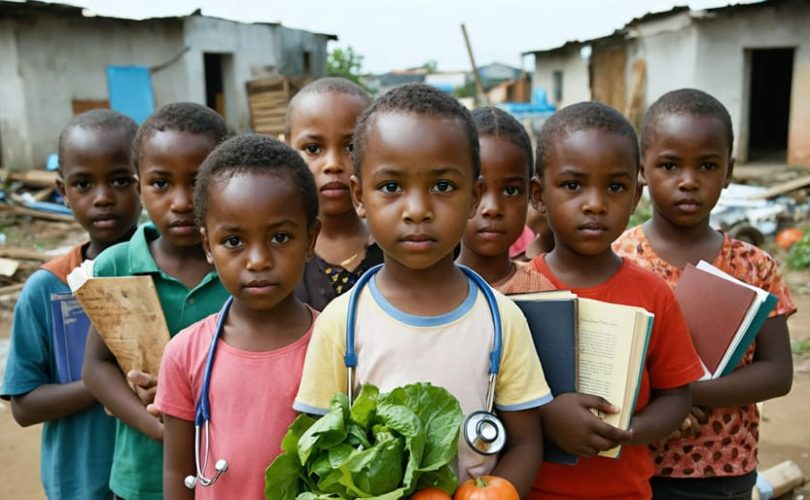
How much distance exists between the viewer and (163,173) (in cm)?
214

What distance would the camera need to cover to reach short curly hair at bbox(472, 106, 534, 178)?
7.28 feet

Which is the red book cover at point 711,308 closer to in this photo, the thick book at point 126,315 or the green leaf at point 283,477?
the green leaf at point 283,477

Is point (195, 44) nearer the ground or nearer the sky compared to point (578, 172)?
nearer the sky

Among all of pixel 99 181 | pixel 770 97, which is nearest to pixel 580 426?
pixel 99 181

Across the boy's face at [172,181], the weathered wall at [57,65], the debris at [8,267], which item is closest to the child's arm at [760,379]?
the boy's face at [172,181]

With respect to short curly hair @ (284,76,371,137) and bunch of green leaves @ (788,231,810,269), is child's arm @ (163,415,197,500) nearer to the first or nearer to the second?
short curly hair @ (284,76,371,137)

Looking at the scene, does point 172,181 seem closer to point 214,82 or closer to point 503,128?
point 503,128

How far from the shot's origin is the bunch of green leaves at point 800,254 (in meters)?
8.34

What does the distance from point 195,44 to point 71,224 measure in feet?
20.9

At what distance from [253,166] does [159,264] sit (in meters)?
0.55

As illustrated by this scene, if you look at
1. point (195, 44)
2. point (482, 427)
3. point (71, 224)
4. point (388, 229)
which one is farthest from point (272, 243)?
point (195, 44)

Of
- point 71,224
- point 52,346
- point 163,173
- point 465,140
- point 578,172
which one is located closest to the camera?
point 465,140

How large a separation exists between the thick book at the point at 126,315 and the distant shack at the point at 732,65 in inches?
492

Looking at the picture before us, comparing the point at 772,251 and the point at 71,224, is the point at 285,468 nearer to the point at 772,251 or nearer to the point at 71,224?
the point at 772,251
